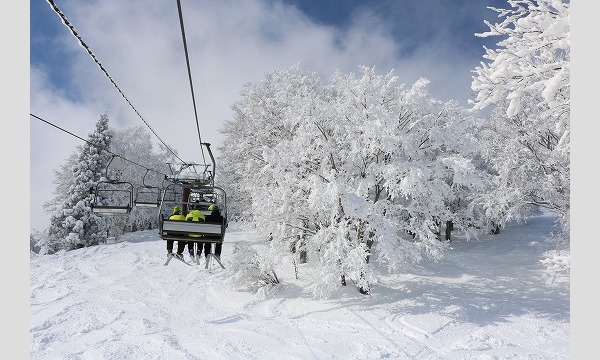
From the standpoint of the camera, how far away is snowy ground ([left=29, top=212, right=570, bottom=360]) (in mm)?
9633

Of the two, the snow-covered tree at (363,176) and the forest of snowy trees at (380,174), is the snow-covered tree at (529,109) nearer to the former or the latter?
the forest of snowy trees at (380,174)

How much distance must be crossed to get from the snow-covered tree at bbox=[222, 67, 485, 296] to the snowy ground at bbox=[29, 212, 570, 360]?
166 cm

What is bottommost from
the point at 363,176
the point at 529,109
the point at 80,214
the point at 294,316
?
the point at 294,316

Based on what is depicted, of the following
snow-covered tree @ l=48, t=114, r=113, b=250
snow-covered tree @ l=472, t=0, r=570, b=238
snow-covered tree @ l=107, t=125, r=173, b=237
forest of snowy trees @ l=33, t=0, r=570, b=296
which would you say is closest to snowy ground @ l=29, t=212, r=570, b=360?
forest of snowy trees @ l=33, t=0, r=570, b=296

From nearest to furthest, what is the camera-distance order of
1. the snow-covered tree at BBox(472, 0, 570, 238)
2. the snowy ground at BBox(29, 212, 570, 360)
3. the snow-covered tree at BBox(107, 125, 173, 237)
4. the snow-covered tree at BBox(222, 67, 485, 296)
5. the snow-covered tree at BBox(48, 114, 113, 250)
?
the snow-covered tree at BBox(472, 0, 570, 238) → the snowy ground at BBox(29, 212, 570, 360) → the snow-covered tree at BBox(222, 67, 485, 296) → the snow-covered tree at BBox(48, 114, 113, 250) → the snow-covered tree at BBox(107, 125, 173, 237)

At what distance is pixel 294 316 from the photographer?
480 inches

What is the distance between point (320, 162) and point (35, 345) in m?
11.0

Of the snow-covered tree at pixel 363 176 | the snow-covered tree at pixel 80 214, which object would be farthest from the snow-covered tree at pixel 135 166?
the snow-covered tree at pixel 363 176

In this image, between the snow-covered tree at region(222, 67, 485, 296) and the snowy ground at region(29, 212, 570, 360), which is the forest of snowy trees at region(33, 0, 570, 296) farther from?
the snowy ground at region(29, 212, 570, 360)

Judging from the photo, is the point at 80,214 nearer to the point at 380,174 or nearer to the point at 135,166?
the point at 135,166

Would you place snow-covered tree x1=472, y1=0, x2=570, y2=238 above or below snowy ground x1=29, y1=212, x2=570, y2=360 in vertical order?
above

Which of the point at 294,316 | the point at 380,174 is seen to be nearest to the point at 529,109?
the point at 380,174

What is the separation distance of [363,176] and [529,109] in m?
8.62

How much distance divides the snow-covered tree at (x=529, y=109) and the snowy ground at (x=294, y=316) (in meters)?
3.82
